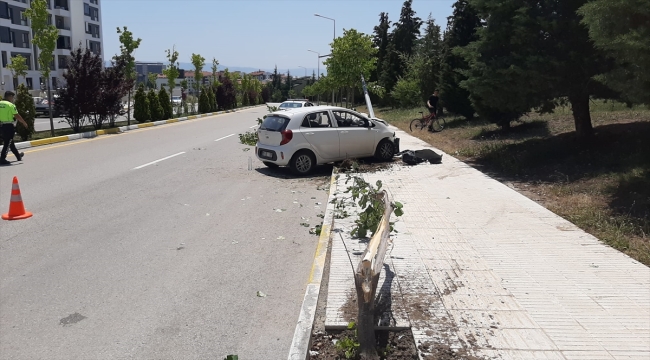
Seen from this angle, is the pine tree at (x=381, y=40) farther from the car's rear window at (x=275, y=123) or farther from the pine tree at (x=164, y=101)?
the car's rear window at (x=275, y=123)

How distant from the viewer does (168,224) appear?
8742 mm

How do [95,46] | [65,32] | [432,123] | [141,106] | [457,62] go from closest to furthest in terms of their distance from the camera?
[432,123]
[457,62]
[141,106]
[65,32]
[95,46]

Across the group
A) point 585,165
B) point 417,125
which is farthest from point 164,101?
point 585,165

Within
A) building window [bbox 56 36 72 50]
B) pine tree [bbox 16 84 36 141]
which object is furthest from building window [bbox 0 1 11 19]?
pine tree [bbox 16 84 36 141]

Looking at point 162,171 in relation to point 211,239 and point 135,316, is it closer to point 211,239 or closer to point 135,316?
point 211,239

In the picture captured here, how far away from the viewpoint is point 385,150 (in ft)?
49.2

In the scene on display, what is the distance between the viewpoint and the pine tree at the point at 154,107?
111 ft

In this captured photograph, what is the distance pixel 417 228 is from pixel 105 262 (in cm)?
417

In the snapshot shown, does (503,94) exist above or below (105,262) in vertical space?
above

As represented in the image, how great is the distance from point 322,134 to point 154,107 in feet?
75.0

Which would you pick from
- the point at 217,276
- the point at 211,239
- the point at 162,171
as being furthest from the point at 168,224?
the point at 162,171

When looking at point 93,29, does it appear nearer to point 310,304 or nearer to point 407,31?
point 407,31

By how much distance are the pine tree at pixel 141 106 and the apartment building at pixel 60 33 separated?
67.2 feet

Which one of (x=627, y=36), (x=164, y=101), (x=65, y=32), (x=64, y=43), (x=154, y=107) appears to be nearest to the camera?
(x=627, y=36)
